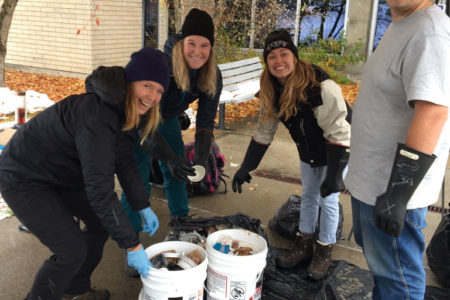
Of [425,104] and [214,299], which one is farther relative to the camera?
[214,299]

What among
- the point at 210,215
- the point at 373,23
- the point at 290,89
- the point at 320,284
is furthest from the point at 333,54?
the point at 320,284

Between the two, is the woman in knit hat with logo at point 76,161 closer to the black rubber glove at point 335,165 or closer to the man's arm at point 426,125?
the black rubber glove at point 335,165

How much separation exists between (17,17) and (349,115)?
9775 millimetres

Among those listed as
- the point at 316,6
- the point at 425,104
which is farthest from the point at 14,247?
the point at 316,6

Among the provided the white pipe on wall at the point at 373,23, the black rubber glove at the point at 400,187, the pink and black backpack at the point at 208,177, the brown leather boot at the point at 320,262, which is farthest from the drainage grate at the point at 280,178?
the white pipe on wall at the point at 373,23

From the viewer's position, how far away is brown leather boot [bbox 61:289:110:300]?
2523 millimetres

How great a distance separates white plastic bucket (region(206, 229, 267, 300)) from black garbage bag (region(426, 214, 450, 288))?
1.33 meters

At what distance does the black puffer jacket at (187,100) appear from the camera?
9.68 ft

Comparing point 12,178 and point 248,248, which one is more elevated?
point 12,178

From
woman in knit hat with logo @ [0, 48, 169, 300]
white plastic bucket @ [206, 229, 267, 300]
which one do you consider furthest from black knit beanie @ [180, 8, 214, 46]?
white plastic bucket @ [206, 229, 267, 300]

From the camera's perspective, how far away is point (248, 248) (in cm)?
253

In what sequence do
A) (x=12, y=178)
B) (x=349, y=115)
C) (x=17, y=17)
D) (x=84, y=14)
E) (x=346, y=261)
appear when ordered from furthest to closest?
(x=17, y=17) → (x=84, y=14) → (x=346, y=261) → (x=349, y=115) → (x=12, y=178)

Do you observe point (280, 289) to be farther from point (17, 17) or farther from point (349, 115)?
point (17, 17)

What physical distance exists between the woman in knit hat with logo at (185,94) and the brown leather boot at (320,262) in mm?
1053
